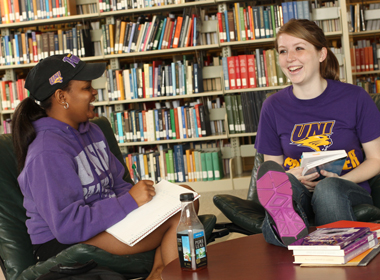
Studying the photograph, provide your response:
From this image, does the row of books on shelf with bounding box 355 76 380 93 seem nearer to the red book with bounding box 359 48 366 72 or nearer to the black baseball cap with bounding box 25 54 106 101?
the red book with bounding box 359 48 366 72

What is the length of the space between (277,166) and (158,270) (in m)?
0.60

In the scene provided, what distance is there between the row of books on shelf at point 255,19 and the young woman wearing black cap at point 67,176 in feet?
8.00

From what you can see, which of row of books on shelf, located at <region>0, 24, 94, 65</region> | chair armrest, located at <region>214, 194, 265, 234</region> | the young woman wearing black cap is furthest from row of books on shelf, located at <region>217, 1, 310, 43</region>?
the young woman wearing black cap

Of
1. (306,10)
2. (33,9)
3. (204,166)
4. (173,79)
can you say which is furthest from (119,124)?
(306,10)

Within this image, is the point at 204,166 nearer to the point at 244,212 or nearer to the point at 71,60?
the point at 244,212

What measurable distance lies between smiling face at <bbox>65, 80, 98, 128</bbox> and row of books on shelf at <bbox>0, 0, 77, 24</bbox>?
2821 mm

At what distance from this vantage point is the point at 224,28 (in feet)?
13.1

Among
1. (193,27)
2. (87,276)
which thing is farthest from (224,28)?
(87,276)

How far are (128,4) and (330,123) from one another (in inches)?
114

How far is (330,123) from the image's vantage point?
1822 millimetres

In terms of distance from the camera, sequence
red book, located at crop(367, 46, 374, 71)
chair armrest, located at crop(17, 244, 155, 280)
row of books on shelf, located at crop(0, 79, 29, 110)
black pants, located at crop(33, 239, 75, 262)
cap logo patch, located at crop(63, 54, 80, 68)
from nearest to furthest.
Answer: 1. chair armrest, located at crop(17, 244, 155, 280)
2. black pants, located at crop(33, 239, 75, 262)
3. cap logo patch, located at crop(63, 54, 80, 68)
4. row of books on shelf, located at crop(0, 79, 29, 110)
5. red book, located at crop(367, 46, 374, 71)

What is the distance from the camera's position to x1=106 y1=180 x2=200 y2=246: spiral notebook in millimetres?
1510

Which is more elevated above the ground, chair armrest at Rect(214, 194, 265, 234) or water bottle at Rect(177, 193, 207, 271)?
water bottle at Rect(177, 193, 207, 271)

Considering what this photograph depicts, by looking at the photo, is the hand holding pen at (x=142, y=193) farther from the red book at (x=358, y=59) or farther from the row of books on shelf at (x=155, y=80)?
the red book at (x=358, y=59)
